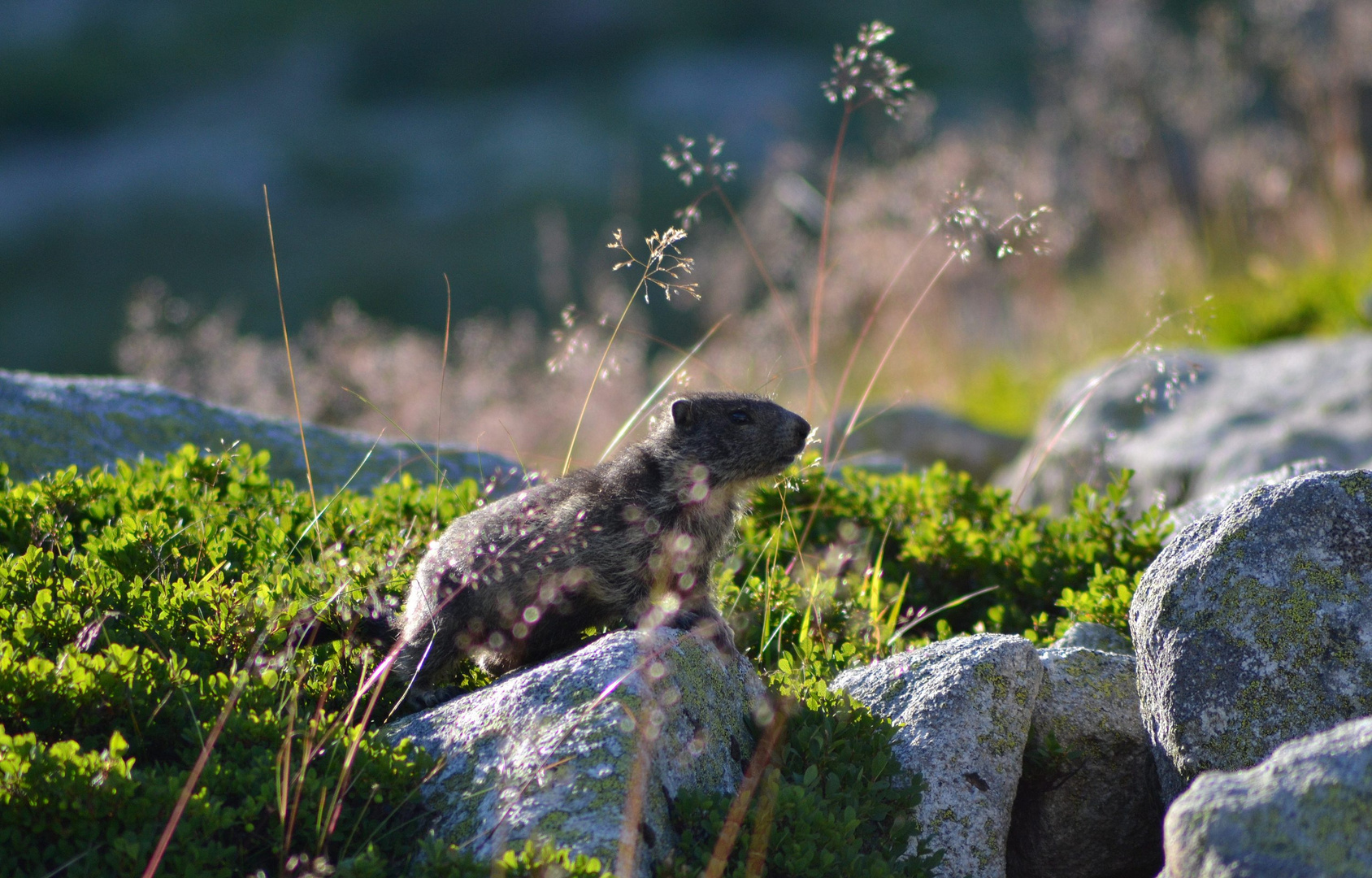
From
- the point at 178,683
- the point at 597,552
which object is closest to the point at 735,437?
the point at 597,552

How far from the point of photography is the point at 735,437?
454 cm

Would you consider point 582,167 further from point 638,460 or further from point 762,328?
point 638,460

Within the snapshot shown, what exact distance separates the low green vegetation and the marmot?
23 centimetres

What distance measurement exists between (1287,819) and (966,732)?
1152 millimetres

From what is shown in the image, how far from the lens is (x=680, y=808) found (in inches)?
123

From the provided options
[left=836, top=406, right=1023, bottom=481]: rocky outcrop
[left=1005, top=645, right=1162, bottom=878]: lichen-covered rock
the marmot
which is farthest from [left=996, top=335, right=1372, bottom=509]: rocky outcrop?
[left=1005, top=645, right=1162, bottom=878]: lichen-covered rock

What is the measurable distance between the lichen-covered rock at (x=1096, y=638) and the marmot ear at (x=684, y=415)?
164cm

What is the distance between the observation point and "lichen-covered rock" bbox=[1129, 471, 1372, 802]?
3.33 m

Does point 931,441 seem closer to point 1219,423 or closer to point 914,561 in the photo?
point 1219,423

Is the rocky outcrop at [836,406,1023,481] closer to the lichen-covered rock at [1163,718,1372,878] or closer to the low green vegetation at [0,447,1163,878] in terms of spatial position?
the low green vegetation at [0,447,1163,878]

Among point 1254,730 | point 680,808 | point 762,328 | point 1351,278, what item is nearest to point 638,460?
point 680,808

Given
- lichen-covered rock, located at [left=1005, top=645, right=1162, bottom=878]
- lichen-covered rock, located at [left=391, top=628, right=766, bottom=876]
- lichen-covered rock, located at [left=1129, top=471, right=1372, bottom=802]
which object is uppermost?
lichen-covered rock, located at [left=1129, top=471, right=1372, bottom=802]

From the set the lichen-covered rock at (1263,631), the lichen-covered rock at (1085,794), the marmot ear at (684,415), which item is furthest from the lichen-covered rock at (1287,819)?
the marmot ear at (684,415)

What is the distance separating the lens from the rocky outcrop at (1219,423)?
307 inches
